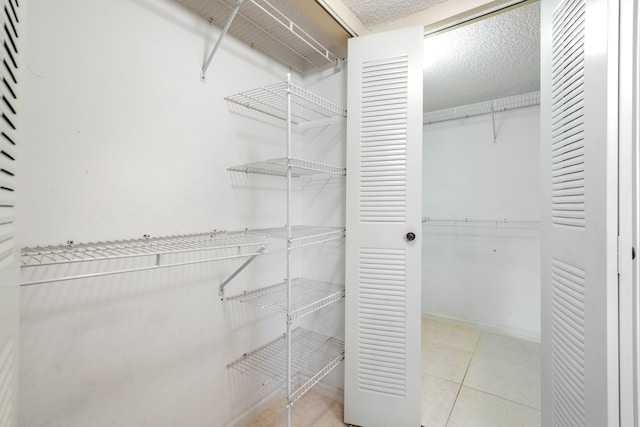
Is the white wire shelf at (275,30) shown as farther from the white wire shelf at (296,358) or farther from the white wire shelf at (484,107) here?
the white wire shelf at (296,358)

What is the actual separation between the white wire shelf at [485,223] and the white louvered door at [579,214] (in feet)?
5.00

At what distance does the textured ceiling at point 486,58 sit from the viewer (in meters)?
1.46

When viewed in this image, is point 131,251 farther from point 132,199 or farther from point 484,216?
point 484,216

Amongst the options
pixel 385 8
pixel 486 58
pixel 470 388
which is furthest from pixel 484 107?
pixel 470 388

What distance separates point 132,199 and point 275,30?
1.11m

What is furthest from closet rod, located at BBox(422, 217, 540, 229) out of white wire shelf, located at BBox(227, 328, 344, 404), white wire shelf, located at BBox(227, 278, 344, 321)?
white wire shelf, located at BBox(227, 328, 344, 404)

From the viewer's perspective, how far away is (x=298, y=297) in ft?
5.17

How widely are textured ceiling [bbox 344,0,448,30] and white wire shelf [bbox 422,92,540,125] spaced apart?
4.36 ft

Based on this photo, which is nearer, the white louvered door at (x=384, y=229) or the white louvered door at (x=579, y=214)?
the white louvered door at (x=579, y=214)

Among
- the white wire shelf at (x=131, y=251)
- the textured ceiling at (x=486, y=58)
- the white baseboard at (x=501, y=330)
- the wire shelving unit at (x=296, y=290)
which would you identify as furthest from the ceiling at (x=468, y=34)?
the white baseboard at (x=501, y=330)

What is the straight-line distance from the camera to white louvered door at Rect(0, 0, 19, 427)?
46cm

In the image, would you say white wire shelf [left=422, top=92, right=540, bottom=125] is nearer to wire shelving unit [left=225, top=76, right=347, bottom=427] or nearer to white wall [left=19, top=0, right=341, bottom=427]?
wire shelving unit [left=225, top=76, right=347, bottom=427]

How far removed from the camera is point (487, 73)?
195 cm

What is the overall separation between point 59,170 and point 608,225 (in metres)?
1.75
